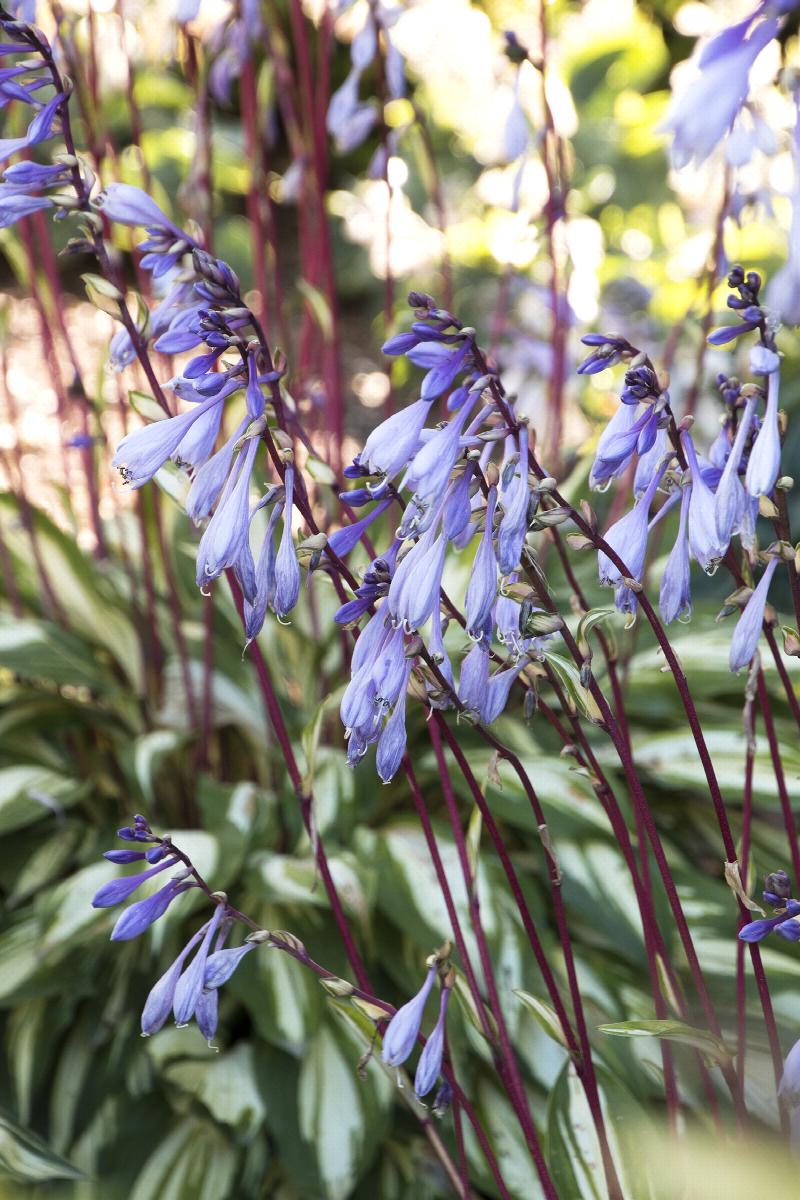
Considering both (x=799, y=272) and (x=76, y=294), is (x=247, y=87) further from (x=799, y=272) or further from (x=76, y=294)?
(x=76, y=294)

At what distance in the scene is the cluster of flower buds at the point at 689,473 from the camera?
81 cm

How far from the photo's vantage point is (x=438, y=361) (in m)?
0.86

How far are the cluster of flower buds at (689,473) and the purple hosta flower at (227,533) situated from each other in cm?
26

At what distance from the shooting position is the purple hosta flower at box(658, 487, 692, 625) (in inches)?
34.1

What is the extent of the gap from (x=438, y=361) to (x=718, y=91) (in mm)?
271

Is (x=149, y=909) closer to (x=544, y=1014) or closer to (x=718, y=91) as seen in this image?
(x=544, y=1014)

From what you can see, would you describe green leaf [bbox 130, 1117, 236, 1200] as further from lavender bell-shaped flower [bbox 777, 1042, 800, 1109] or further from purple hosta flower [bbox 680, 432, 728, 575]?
purple hosta flower [bbox 680, 432, 728, 575]

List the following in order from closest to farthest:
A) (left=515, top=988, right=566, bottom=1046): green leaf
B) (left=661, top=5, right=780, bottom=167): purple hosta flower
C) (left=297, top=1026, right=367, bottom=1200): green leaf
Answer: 1. (left=661, top=5, right=780, bottom=167): purple hosta flower
2. (left=515, top=988, right=566, bottom=1046): green leaf
3. (left=297, top=1026, right=367, bottom=1200): green leaf

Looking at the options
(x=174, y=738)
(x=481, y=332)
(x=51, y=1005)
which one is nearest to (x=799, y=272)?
(x=174, y=738)

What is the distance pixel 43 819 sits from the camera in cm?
197

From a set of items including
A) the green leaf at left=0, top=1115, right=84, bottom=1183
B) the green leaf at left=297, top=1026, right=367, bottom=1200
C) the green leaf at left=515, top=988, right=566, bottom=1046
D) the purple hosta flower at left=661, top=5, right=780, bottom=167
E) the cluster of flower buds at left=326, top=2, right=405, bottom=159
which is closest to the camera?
the purple hosta flower at left=661, top=5, right=780, bottom=167

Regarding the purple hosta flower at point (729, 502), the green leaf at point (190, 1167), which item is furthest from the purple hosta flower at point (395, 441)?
the green leaf at point (190, 1167)

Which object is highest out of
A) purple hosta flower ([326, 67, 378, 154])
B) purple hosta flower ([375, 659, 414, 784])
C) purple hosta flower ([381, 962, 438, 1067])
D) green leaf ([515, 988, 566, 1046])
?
purple hosta flower ([326, 67, 378, 154])

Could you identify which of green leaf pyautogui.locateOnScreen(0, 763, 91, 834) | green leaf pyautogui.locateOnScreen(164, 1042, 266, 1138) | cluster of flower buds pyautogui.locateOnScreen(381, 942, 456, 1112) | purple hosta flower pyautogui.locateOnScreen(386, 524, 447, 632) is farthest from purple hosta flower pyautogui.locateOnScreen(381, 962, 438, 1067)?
green leaf pyautogui.locateOnScreen(0, 763, 91, 834)
